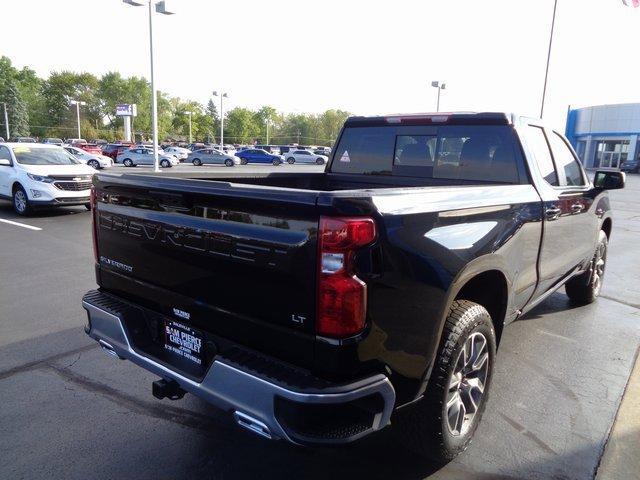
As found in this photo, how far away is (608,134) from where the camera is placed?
55.5 m

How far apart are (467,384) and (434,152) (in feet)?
6.42

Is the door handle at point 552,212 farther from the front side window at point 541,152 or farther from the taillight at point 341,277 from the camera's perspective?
the taillight at point 341,277

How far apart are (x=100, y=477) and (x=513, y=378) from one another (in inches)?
118

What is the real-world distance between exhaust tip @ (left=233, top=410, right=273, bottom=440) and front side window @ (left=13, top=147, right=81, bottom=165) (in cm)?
1213

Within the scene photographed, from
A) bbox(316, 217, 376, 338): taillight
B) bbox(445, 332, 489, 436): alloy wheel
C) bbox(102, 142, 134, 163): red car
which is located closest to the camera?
bbox(316, 217, 376, 338): taillight

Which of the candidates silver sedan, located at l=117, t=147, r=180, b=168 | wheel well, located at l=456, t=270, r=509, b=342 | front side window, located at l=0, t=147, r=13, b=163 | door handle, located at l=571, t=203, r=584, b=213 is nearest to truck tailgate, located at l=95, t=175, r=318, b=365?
wheel well, located at l=456, t=270, r=509, b=342

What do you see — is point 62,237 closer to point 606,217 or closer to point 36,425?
point 36,425

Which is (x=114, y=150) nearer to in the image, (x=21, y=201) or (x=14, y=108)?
(x=21, y=201)

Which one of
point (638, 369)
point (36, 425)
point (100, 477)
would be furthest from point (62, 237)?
point (638, 369)

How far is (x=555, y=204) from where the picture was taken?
3762mm

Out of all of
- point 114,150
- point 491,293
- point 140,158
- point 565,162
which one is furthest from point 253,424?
point 114,150

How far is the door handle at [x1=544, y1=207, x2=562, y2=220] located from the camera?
11.9 ft

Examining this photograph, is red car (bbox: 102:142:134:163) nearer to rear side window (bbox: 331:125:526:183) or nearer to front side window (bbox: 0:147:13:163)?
front side window (bbox: 0:147:13:163)

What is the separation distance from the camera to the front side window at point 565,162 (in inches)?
165
